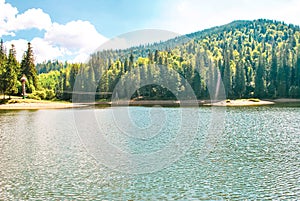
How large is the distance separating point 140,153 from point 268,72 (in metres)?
123

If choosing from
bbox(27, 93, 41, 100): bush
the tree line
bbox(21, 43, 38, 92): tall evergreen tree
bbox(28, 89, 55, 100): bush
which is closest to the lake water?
the tree line

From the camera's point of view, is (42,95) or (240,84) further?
(240,84)

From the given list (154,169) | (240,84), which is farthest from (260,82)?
(154,169)

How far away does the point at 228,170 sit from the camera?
24.1 m

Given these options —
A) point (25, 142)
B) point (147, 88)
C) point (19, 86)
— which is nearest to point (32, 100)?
point (19, 86)

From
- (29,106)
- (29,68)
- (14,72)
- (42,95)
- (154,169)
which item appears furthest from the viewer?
(29,68)

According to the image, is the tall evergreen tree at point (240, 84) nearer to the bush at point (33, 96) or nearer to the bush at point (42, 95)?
the bush at point (42, 95)

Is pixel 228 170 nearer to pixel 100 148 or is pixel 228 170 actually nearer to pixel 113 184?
pixel 113 184

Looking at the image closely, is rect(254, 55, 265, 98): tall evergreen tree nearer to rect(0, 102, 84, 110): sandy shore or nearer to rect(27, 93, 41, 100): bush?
rect(0, 102, 84, 110): sandy shore

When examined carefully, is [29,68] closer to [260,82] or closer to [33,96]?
[33,96]

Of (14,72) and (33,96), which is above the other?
(14,72)

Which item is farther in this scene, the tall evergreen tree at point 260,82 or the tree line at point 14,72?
the tall evergreen tree at point 260,82

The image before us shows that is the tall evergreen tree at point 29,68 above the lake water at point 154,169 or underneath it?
above

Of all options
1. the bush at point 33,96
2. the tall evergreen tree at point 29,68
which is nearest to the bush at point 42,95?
the bush at point 33,96
